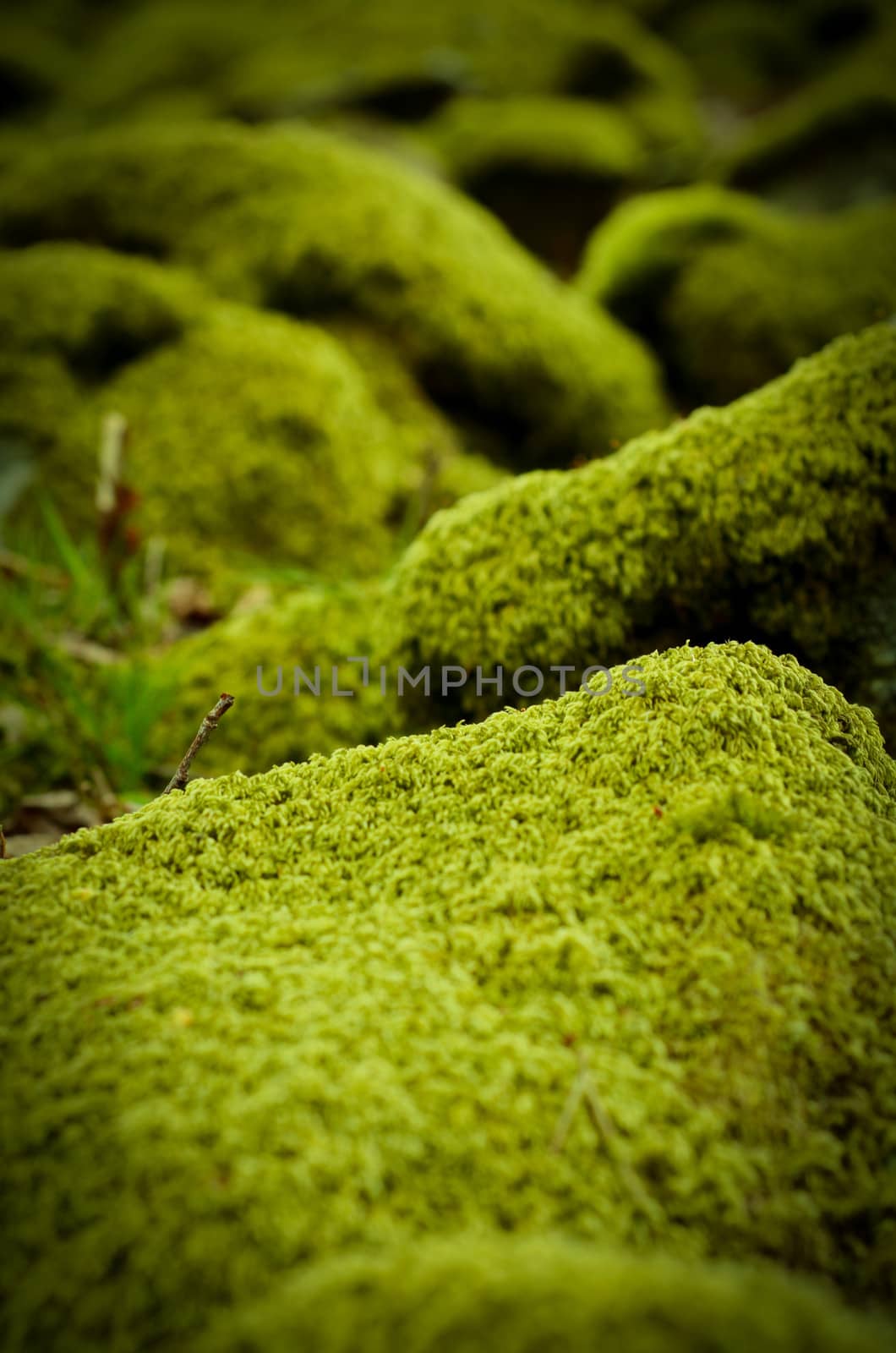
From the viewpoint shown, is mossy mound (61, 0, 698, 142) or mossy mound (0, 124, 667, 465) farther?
mossy mound (61, 0, 698, 142)

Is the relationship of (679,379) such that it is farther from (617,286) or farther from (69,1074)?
(69,1074)

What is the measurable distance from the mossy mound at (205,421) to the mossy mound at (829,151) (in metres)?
5.08

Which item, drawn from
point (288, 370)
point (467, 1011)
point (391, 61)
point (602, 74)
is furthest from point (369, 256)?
point (602, 74)

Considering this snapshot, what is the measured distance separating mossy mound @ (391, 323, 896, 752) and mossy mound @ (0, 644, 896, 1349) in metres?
0.58

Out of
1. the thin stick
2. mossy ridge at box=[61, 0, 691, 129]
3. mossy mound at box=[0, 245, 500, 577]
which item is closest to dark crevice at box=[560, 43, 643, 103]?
mossy ridge at box=[61, 0, 691, 129]

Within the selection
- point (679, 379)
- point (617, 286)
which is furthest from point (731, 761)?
point (617, 286)

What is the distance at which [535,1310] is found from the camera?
2.20ft

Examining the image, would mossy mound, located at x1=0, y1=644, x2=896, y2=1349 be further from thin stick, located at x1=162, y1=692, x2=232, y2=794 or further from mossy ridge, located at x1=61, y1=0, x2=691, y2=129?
mossy ridge, located at x1=61, y1=0, x2=691, y2=129

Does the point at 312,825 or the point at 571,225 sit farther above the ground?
the point at 571,225

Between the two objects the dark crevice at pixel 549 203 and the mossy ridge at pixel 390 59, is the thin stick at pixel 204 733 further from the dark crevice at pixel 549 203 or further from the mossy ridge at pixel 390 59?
the mossy ridge at pixel 390 59

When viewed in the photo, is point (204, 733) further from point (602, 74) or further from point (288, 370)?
point (602, 74)

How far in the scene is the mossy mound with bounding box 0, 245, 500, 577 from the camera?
3406 mm

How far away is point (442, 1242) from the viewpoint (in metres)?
0.78

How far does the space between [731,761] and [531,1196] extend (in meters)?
0.71
